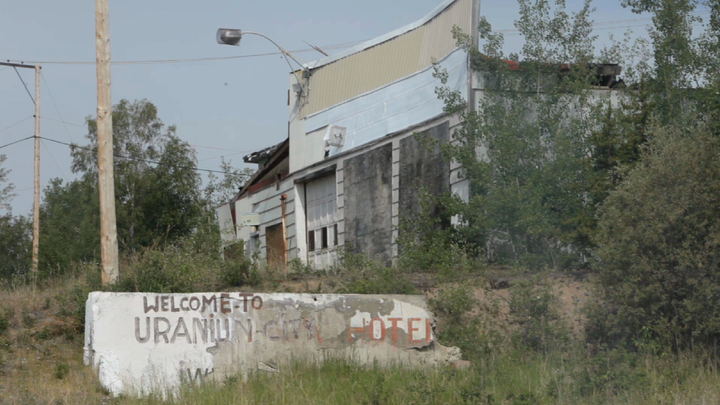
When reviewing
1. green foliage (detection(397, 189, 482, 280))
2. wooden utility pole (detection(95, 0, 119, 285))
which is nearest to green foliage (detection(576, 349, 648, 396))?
green foliage (detection(397, 189, 482, 280))

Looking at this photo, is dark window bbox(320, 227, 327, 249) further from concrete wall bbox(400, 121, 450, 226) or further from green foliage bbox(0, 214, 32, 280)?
green foliage bbox(0, 214, 32, 280)

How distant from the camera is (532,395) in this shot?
10.4 meters

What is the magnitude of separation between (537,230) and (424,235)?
317 centimetres

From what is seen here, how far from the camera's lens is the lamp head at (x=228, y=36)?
22562 mm

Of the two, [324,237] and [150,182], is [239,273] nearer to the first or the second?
[324,237]

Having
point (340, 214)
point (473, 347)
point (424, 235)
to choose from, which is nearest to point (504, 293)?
point (473, 347)

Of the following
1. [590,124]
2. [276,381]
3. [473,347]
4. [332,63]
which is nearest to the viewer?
[276,381]

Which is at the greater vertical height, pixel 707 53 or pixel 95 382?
pixel 707 53

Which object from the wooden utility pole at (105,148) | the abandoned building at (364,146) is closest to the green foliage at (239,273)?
the wooden utility pole at (105,148)

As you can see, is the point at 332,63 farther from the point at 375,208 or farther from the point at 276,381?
the point at 276,381

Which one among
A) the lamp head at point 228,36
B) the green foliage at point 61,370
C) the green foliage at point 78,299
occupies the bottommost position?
the green foliage at point 61,370

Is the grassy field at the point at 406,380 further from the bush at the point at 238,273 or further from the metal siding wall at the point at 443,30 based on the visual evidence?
the metal siding wall at the point at 443,30

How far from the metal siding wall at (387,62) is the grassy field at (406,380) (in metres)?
9.63

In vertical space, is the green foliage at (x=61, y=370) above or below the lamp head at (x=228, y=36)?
below
